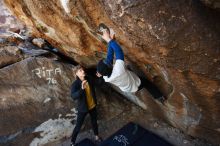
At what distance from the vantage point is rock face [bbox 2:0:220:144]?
12.2 ft

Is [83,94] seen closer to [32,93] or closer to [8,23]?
[32,93]

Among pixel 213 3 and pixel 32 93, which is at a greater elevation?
pixel 213 3

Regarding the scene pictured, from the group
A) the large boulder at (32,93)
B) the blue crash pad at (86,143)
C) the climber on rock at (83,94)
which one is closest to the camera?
the climber on rock at (83,94)

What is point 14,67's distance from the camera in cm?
695

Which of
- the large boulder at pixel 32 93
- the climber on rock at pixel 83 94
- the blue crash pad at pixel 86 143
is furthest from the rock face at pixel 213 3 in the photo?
the large boulder at pixel 32 93

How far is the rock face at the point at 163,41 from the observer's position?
3.73 metres

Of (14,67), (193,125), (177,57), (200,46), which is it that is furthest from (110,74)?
(14,67)

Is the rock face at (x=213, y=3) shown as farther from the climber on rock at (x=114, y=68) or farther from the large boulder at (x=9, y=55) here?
the large boulder at (x=9, y=55)

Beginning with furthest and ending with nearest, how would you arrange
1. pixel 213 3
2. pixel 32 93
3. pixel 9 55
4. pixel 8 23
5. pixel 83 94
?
pixel 8 23
pixel 9 55
pixel 32 93
pixel 83 94
pixel 213 3

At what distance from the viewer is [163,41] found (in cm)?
393

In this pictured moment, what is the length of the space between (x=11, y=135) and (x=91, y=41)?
9.24ft

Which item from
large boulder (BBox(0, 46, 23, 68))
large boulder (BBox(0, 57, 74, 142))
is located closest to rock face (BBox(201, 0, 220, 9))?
large boulder (BBox(0, 57, 74, 142))

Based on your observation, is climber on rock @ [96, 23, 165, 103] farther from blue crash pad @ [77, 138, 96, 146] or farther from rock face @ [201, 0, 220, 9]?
blue crash pad @ [77, 138, 96, 146]

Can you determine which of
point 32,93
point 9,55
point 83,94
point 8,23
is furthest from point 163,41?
point 8,23
